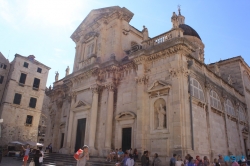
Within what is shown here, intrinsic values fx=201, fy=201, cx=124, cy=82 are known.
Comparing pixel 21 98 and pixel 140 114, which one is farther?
pixel 21 98

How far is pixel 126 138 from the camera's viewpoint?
14664 mm

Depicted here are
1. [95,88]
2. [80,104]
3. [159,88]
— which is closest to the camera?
[159,88]

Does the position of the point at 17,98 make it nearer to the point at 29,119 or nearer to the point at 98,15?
the point at 29,119

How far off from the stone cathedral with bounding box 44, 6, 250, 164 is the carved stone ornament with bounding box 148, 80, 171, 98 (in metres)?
0.07

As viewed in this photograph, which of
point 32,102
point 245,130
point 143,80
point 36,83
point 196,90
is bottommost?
point 245,130

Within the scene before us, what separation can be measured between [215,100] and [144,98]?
6542 millimetres

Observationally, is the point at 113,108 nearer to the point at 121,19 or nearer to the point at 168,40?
the point at 168,40

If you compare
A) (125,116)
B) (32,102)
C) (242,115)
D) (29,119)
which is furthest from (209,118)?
(32,102)

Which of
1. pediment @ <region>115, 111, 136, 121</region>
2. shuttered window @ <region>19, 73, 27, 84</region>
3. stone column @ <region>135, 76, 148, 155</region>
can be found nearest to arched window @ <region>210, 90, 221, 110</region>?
stone column @ <region>135, 76, 148, 155</region>

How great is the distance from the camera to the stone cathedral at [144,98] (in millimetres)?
12570

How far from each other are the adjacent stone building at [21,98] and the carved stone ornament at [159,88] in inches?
863

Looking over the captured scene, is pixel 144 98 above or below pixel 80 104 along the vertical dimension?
below

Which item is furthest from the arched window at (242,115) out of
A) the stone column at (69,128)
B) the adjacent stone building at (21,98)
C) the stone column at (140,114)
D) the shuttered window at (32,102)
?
the shuttered window at (32,102)

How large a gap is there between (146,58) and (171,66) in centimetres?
218
